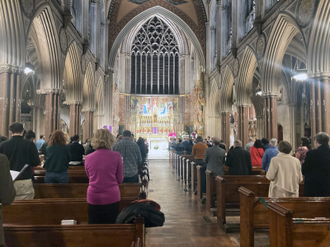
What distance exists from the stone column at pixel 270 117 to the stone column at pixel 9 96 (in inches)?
321

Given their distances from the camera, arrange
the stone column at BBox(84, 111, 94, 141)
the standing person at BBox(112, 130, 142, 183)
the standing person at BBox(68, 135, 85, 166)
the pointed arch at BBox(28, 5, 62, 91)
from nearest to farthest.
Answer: the standing person at BBox(112, 130, 142, 183)
the standing person at BBox(68, 135, 85, 166)
the pointed arch at BBox(28, 5, 62, 91)
the stone column at BBox(84, 111, 94, 141)

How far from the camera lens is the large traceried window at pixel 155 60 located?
2781cm

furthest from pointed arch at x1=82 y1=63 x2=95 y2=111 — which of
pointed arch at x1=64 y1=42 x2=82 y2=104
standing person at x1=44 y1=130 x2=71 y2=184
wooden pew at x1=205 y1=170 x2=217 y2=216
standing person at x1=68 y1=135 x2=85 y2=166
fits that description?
standing person at x1=44 y1=130 x2=71 y2=184

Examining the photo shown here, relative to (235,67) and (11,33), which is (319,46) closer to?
(235,67)

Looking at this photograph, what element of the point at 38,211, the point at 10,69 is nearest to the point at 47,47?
the point at 10,69

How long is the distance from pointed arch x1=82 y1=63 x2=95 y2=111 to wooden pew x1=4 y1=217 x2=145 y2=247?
12937 mm

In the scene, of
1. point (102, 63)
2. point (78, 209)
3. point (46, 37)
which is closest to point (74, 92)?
point (46, 37)

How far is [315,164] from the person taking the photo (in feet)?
11.2

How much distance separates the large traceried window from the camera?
91.2ft

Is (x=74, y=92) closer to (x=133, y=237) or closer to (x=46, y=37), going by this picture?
(x=46, y=37)

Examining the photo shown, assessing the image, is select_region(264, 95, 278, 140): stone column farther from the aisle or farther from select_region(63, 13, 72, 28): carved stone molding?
select_region(63, 13, 72, 28): carved stone molding

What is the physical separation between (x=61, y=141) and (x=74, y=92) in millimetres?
8881

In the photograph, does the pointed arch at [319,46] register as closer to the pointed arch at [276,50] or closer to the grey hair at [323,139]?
the pointed arch at [276,50]

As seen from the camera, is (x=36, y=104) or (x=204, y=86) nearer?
(x=36, y=104)
